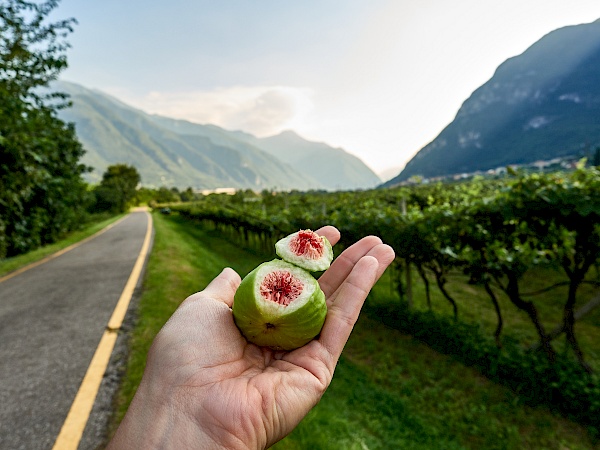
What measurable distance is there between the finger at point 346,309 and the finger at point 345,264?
48cm

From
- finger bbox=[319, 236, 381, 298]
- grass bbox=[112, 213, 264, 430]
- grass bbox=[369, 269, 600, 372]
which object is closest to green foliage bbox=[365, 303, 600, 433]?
grass bbox=[369, 269, 600, 372]

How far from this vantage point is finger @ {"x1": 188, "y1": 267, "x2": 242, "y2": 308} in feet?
9.13

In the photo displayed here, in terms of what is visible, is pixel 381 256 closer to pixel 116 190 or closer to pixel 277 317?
pixel 277 317

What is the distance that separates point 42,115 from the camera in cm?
1409

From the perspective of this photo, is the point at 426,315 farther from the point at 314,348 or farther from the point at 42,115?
the point at 42,115

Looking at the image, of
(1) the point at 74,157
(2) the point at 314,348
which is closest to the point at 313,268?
(2) the point at 314,348

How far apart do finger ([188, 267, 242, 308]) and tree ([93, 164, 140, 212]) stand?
76052 mm

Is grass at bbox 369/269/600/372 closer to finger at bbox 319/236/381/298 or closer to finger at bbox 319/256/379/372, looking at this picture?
finger at bbox 319/236/381/298

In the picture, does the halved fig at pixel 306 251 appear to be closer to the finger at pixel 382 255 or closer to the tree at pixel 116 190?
the finger at pixel 382 255

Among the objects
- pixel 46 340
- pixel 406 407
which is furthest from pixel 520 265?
pixel 46 340

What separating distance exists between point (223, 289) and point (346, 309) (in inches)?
41.8

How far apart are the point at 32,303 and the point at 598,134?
199 metres

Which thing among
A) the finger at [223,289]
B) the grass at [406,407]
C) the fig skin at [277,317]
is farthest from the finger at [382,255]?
the grass at [406,407]

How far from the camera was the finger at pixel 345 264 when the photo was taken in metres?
3.23
